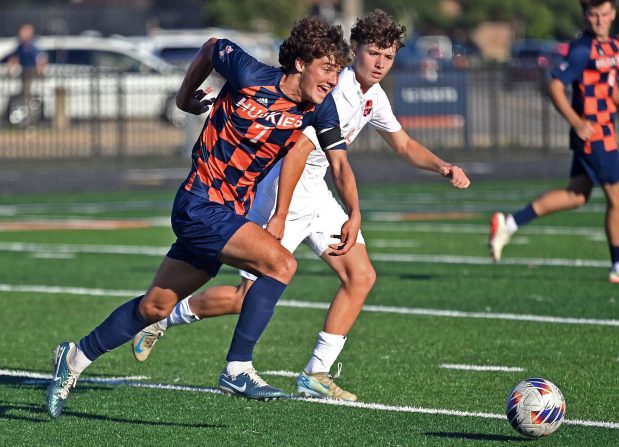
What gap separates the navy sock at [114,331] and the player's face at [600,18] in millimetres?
5513

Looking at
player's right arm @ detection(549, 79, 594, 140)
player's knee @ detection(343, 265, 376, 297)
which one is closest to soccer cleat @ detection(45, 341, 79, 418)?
player's knee @ detection(343, 265, 376, 297)

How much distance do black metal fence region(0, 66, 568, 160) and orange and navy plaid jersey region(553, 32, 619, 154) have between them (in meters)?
15.5

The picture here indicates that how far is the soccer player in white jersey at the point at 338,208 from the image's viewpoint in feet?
24.8

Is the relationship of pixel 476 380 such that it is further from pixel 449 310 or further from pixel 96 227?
pixel 96 227

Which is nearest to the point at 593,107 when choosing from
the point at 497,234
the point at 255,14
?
the point at 497,234

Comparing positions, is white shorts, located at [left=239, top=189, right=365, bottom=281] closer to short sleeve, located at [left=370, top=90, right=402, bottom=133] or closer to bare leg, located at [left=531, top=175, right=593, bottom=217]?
short sleeve, located at [left=370, top=90, right=402, bottom=133]

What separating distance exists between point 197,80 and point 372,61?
96 cm

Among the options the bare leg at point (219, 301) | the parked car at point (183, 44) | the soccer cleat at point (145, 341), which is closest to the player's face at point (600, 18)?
the bare leg at point (219, 301)

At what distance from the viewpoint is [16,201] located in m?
21.0

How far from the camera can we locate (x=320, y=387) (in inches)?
303

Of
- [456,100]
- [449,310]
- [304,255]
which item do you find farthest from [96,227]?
[456,100]

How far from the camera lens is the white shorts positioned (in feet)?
25.8

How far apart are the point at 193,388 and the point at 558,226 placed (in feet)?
30.6

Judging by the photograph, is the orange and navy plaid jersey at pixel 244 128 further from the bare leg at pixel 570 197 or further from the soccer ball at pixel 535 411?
the bare leg at pixel 570 197
